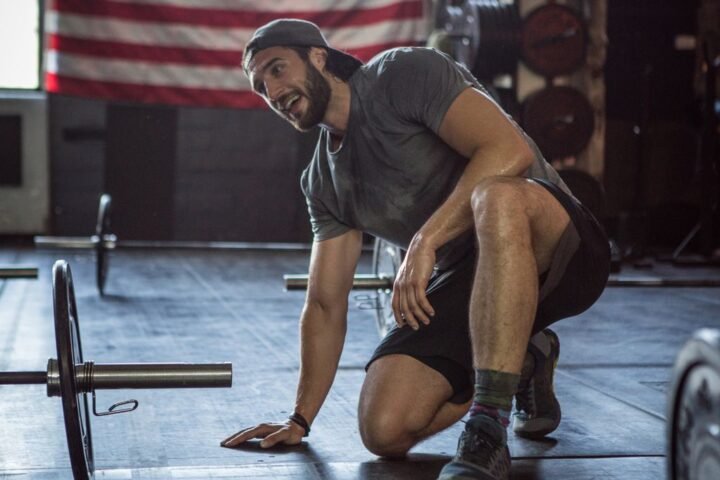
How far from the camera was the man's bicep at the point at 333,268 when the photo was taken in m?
2.09

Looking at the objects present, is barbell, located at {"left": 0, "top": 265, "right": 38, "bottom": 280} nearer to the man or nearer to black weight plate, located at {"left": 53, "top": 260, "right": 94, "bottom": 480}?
the man

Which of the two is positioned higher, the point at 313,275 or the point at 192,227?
the point at 313,275

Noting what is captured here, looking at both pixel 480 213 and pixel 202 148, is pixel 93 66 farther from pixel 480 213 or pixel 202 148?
A: pixel 480 213

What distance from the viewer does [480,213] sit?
1.65 metres

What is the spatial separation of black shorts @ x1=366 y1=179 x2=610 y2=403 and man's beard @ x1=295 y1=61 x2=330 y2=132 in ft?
1.31

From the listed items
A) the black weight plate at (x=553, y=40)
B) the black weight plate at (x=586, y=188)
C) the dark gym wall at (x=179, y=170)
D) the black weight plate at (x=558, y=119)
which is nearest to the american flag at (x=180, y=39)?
the dark gym wall at (x=179, y=170)

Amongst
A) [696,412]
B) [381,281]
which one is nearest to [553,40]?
[381,281]

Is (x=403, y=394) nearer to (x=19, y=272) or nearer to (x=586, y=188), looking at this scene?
(x=19, y=272)

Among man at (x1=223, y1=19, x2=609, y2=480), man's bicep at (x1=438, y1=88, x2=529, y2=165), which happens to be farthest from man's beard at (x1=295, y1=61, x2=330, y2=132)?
man's bicep at (x1=438, y1=88, x2=529, y2=165)

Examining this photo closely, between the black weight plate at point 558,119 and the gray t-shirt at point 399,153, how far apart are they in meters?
3.73

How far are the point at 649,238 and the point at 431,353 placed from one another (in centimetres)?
567

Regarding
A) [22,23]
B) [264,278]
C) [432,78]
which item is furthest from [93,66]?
[432,78]

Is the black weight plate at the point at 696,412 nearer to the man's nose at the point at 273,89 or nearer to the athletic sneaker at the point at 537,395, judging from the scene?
the athletic sneaker at the point at 537,395

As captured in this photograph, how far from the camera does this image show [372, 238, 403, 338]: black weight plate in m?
2.74
